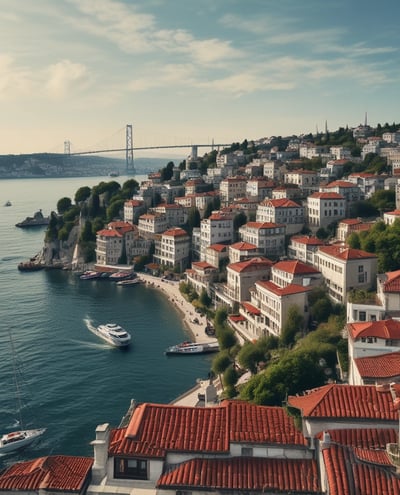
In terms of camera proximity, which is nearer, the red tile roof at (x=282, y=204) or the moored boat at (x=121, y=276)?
the red tile roof at (x=282, y=204)

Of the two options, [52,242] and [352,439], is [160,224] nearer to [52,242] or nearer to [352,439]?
[52,242]

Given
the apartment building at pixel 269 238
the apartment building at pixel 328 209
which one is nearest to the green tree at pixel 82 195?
the apartment building at pixel 269 238

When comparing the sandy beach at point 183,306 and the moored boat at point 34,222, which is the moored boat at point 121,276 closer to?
the sandy beach at point 183,306

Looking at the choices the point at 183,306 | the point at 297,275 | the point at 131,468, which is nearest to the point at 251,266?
the point at 297,275

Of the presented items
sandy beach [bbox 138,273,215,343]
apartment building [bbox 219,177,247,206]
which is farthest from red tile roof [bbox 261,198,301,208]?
apartment building [bbox 219,177,247,206]

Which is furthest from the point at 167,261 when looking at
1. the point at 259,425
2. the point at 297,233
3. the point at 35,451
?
the point at 259,425
